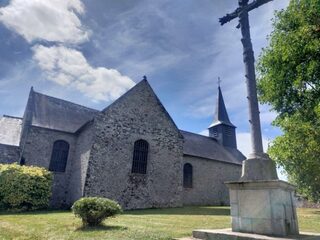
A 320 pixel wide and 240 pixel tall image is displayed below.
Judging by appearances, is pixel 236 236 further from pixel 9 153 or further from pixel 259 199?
pixel 9 153

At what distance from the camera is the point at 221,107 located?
112ft

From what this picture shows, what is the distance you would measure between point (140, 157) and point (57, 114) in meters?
7.49

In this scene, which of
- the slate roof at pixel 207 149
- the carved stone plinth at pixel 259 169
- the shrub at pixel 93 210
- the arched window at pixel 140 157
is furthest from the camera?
the slate roof at pixel 207 149

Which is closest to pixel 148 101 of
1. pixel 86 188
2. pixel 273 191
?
pixel 86 188

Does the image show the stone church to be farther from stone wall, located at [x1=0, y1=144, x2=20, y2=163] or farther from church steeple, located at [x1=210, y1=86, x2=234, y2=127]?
church steeple, located at [x1=210, y1=86, x2=234, y2=127]

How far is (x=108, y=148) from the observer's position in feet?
53.1

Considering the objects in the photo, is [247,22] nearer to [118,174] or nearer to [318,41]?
[318,41]

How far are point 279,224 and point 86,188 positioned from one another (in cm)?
1204

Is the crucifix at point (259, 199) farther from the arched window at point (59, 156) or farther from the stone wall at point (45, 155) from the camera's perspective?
the arched window at point (59, 156)

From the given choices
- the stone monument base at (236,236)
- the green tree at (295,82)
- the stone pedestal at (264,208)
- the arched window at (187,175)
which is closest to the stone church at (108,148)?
the arched window at (187,175)

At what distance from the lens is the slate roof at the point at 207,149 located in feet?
82.6

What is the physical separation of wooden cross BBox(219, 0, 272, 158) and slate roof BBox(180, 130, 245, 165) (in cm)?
1731

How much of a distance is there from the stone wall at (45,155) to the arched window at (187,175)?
10107 millimetres

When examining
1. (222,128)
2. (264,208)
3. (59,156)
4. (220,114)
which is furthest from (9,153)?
(220,114)
